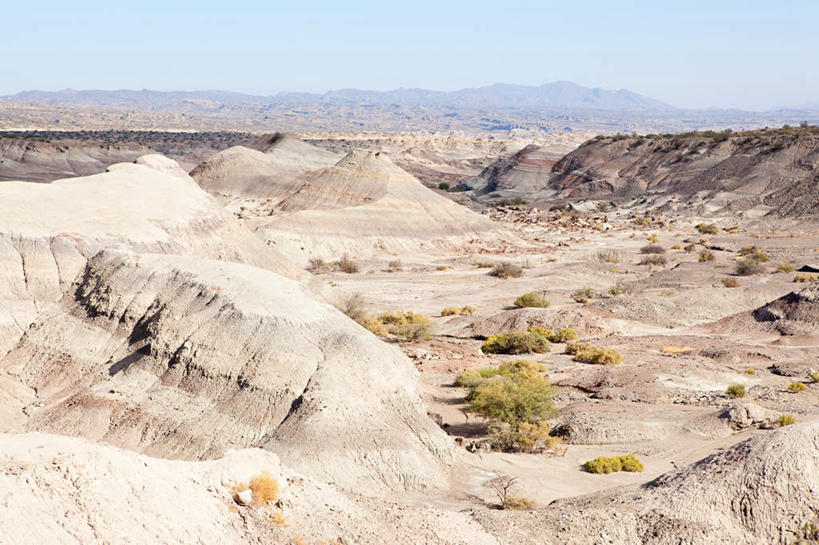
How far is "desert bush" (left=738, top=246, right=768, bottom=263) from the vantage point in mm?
Result: 52497

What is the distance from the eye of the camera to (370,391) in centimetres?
1884

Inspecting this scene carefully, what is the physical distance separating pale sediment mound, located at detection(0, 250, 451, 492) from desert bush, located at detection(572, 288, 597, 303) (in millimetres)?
21849

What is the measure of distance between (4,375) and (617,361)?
20.3m

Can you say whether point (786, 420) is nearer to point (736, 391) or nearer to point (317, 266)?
point (736, 391)

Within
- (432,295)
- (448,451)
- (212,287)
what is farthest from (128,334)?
(432,295)

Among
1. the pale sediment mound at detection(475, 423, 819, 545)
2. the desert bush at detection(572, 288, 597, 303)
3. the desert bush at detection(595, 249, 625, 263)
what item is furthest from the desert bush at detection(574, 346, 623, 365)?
the desert bush at detection(595, 249, 625, 263)

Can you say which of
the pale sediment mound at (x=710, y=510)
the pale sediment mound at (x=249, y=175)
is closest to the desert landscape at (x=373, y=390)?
the pale sediment mound at (x=710, y=510)

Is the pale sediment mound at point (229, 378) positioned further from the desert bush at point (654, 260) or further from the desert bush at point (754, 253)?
the desert bush at point (754, 253)

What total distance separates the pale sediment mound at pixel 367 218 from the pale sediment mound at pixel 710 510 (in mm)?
42564

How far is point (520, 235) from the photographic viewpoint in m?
71.9

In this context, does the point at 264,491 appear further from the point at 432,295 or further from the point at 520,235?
the point at 520,235

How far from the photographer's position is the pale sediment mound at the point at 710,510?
1305cm

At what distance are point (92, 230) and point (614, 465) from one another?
20.7 meters

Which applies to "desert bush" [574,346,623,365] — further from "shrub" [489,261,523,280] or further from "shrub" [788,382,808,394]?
"shrub" [489,261,523,280]
